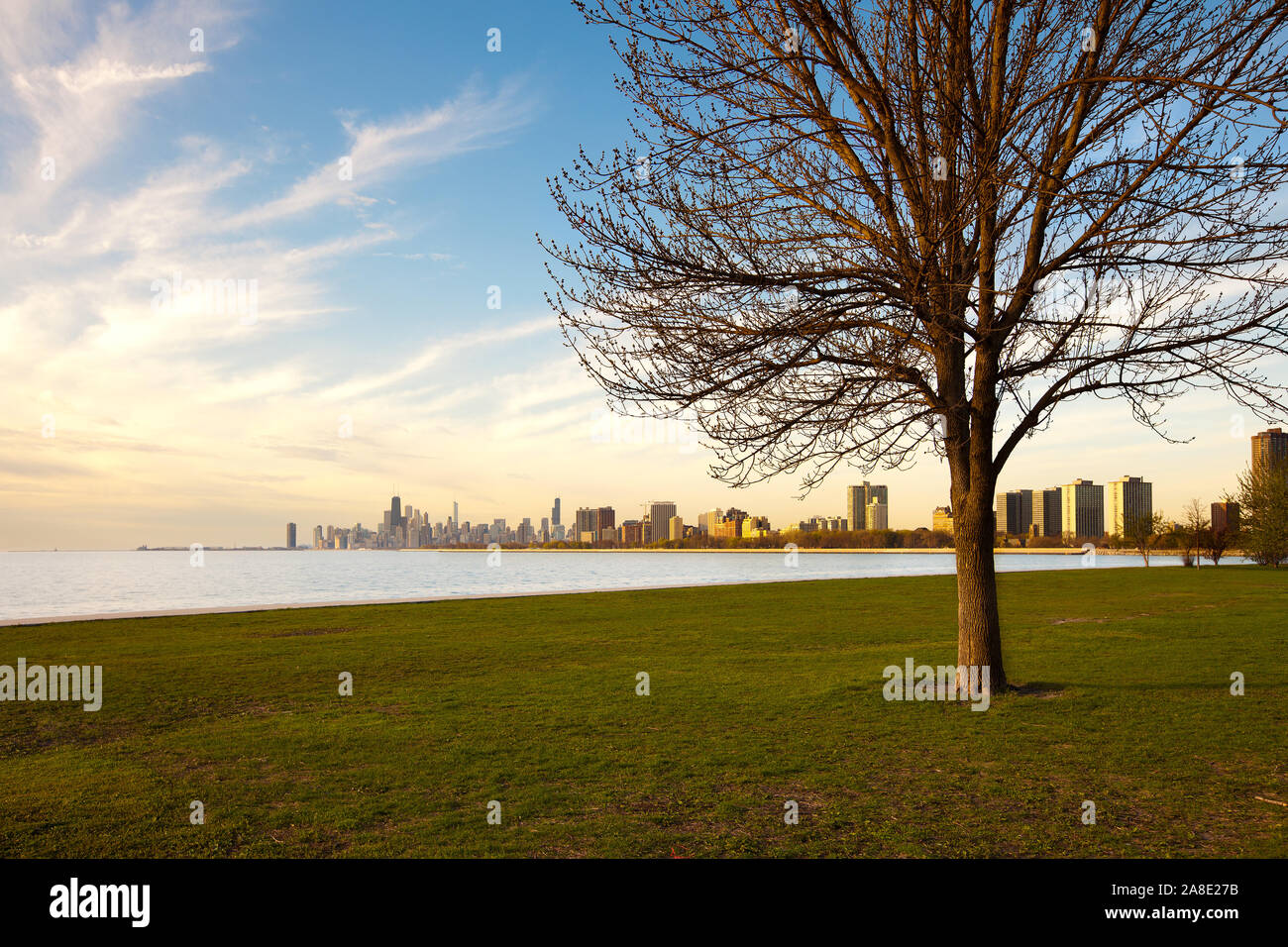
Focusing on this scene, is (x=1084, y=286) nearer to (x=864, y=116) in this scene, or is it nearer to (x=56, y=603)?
(x=864, y=116)

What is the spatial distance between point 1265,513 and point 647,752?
196ft

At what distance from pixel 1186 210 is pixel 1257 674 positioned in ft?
28.3

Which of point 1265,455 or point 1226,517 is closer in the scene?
point 1265,455

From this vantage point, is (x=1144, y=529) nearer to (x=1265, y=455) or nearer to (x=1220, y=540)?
(x=1220, y=540)

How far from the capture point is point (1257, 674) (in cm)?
1303

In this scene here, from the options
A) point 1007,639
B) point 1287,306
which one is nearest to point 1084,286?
point 1287,306

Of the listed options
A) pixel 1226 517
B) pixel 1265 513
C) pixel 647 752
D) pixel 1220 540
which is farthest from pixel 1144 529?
pixel 647 752

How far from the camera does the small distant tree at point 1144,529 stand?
6725 cm

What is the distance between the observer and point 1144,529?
67.2m

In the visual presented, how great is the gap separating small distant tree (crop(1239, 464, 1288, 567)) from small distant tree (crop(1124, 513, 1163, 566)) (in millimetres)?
8809

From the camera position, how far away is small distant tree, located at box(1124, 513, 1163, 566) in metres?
67.2

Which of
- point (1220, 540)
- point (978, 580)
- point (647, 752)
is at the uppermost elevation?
point (978, 580)

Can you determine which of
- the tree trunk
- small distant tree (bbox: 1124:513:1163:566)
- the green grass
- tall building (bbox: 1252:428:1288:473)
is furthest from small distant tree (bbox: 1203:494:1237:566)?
the tree trunk
